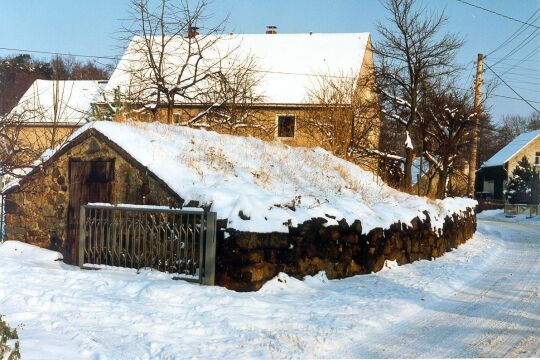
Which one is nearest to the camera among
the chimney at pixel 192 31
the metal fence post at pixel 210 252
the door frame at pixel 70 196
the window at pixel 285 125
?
the metal fence post at pixel 210 252

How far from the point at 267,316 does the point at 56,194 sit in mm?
5885

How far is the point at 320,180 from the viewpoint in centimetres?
1211

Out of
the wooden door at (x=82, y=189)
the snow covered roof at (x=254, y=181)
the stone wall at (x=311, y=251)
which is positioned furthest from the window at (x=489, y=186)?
the wooden door at (x=82, y=189)

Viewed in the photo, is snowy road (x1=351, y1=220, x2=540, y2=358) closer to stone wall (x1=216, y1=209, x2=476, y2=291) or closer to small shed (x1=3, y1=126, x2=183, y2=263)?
stone wall (x1=216, y1=209, x2=476, y2=291)

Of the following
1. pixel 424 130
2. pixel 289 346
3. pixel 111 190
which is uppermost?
pixel 424 130

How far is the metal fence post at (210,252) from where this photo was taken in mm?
7957

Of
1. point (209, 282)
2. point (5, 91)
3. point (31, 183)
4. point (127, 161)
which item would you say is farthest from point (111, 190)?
point (5, 91)

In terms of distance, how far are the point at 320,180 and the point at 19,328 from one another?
7754 millimetres

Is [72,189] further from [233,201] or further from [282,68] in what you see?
[282,68]

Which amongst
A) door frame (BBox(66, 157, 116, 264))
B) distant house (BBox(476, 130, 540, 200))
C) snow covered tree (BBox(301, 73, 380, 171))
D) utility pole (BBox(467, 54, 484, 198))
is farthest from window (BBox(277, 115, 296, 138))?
distant house (BBox(476, 130, 540, 200))

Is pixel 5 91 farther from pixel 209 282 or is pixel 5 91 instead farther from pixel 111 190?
pixel 209 282

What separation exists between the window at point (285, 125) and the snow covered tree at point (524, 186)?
19199 millimetres

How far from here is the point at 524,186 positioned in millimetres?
39156

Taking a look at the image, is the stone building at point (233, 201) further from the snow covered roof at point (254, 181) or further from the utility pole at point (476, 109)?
the utility pole at point (476, 109)
